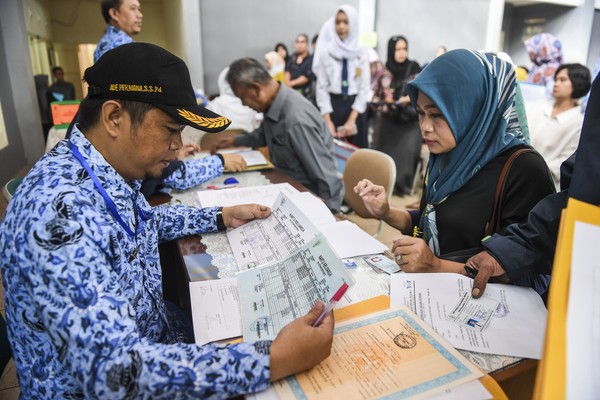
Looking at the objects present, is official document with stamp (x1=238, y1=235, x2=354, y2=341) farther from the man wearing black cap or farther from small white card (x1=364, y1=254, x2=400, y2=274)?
small white card (x1=364, y1=254, x2=400, y2=274)

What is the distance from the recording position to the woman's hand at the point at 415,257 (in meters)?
Result: 1.02

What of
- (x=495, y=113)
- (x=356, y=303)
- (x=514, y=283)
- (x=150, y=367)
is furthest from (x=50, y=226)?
(x=495, y=113)

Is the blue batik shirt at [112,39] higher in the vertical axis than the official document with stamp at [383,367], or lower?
higher

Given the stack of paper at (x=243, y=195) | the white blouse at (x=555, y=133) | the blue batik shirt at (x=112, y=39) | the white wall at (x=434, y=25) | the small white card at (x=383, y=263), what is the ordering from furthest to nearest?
the white wall at (x=434, y=25) → the white blouse at (x=555, y=133) → the blue batik shirt at (x=112, y=39) → the stack of paper at (x=243, y=195) → the small white card at (x=383, y=263)

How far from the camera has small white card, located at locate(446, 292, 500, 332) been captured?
84cm

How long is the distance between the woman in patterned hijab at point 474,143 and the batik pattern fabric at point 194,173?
1.04m

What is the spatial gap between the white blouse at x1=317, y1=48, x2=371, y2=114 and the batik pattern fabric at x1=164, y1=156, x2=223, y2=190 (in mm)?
2463

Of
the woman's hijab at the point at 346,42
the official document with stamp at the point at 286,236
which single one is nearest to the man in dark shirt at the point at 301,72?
the woman's hijab at the point at 346,42

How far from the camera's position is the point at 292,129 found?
2223 millimetres

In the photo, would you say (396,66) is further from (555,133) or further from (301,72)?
(555,133)

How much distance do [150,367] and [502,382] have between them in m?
0.60

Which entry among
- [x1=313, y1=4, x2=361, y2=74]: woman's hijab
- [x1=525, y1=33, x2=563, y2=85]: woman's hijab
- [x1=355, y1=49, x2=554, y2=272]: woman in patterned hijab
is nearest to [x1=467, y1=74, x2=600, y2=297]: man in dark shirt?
[x1=355, y1=49, x2=554, y2=272]: woman in patterned hijab

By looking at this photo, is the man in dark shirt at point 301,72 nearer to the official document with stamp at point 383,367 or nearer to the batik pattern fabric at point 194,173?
the batik pattern fabric at point 194,173

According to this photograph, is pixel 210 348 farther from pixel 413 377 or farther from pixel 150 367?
pixel 413 377
